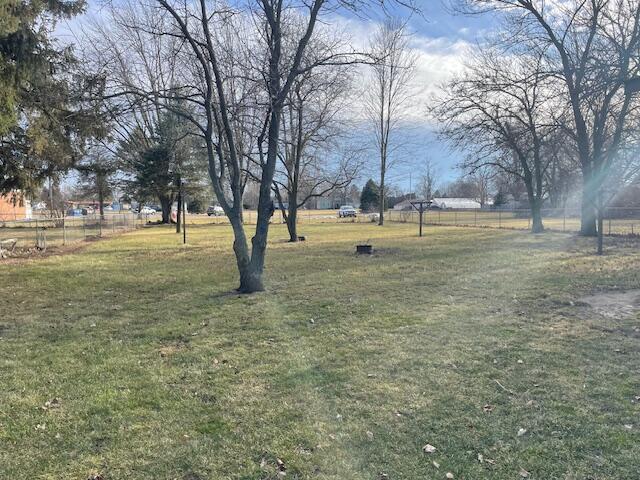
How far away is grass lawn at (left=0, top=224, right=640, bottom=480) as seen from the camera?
9.80 ft

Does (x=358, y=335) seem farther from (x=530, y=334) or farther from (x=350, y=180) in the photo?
(x=350, y=180)

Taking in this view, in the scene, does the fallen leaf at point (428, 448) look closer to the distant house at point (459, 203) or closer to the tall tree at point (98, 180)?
the tall tree at point (98, 180)

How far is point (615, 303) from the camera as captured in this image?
747cm

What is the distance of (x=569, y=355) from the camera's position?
16.3 feet

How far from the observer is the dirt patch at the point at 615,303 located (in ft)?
22.3

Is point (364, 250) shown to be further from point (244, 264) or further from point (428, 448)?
point (428, 448)

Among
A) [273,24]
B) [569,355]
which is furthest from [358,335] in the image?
[273,24]

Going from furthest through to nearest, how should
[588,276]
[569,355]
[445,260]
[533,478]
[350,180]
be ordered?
1. [350,180]
2. [445,260]
3. [588,276]
4. [569,355]
5. [533,478]

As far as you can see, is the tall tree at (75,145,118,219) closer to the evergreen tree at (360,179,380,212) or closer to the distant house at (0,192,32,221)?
the distant house at (0,192,32,221)

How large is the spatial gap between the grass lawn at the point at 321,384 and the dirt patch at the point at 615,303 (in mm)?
240

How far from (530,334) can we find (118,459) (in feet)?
15.9

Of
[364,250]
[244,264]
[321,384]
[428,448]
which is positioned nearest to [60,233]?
[364,250]

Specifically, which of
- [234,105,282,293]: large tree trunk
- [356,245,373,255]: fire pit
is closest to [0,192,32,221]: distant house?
[356,245,373,255]: fire pit

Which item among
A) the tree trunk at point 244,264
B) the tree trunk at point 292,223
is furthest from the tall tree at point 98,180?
the tree trunk at point 244,264
